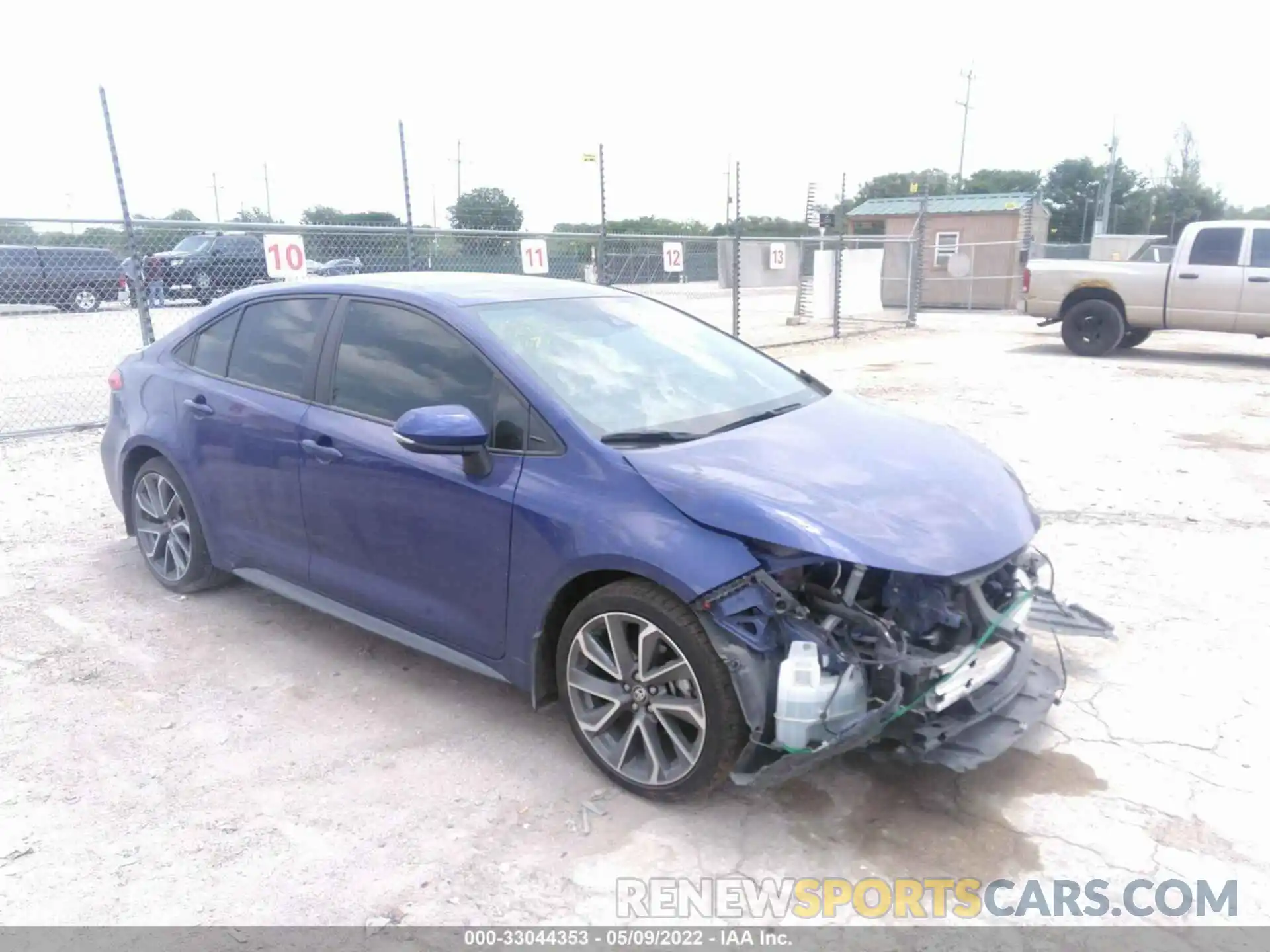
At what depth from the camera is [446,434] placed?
316 cm

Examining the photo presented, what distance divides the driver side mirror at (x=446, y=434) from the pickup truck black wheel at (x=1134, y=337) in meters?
13.6

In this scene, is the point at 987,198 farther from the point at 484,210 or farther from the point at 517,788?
the point at 517,788

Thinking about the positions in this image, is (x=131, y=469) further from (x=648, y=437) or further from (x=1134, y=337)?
(x=1134, y=337)

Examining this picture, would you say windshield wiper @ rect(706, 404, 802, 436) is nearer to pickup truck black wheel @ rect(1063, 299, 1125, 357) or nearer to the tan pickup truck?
the tan pickup truck

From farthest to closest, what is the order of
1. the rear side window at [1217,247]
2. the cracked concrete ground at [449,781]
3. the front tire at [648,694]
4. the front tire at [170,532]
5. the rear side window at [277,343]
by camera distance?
the rear side window at [1217,247]
the front tire at [170,532]
the rear side window at [277,343]
the front tire at [648,694]
the cracked concrete ground at [449,781]

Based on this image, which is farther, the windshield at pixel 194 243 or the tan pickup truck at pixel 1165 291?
the windshield at pixel 194 243

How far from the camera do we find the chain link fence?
9258 millimetres

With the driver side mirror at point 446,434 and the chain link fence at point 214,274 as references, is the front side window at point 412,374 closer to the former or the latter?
the driver side mirror at point 446,434

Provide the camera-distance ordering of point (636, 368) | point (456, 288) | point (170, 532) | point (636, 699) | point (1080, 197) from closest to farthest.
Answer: point (636, 699)
point (636, 368)
point (456, 288)
point (170, 532)
point (1080, 197)

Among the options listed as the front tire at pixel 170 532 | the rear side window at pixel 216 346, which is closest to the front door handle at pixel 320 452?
the rear side window at pixel 216 346

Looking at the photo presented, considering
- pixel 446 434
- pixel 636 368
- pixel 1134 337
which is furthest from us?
pixel 1134 337

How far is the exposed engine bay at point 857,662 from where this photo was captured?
275cm

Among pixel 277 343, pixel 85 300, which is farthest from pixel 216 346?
pixel 85 300

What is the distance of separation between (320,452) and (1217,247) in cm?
1345
